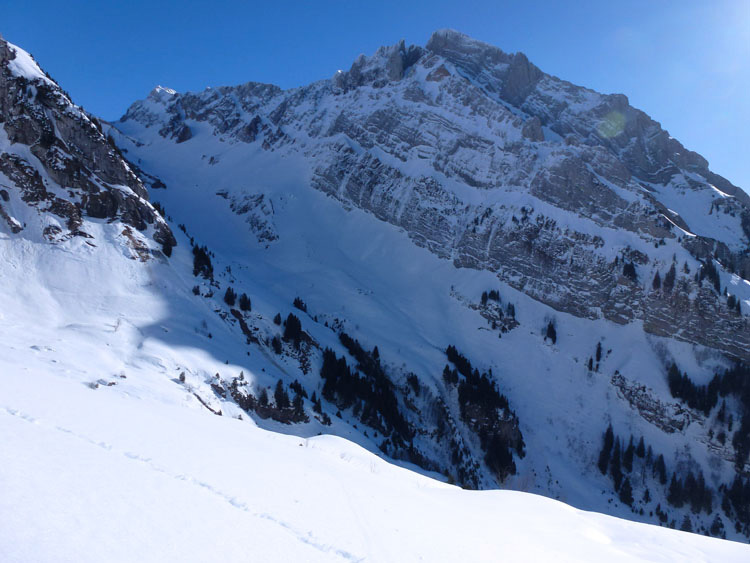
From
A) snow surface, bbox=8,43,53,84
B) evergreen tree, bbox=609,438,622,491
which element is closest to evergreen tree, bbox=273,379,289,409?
snow surface, bbox=8,43,53,84

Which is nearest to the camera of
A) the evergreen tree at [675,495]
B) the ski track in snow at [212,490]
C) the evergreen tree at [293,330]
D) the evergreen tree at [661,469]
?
the ski track in snow at [212,490]

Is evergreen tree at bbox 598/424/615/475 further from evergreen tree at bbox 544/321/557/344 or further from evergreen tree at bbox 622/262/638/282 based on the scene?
evergreen tree at bbox 622/262/638/282

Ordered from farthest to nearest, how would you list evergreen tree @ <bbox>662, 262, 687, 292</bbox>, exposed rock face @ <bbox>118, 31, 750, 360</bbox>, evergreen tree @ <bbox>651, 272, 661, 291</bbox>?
exposed rock face @ <bbox>118, 31, 750, 360</bbox> < evergreen tree @ <bbox>651, 272, 661, 291</bbox> < evergreen tree @ <bbox>662, 262, 687, 292</bbox>

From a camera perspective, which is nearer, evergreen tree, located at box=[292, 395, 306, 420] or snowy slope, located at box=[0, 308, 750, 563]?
snowy slope, located at box=[0, 308, 750, 563]

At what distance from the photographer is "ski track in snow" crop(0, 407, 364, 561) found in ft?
15.6

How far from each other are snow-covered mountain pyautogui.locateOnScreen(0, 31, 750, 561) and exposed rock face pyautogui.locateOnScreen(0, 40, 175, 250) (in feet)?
0.69

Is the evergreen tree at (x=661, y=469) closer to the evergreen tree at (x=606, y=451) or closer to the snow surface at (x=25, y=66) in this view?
the evergreen tree at (x=606, y=451)

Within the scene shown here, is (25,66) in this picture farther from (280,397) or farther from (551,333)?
(551,333)

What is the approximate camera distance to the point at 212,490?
5.38 metres

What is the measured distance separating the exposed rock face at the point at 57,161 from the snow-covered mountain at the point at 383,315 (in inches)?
8.3

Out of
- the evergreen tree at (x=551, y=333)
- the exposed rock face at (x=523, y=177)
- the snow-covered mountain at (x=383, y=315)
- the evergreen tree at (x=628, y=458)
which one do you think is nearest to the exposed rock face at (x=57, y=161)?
the snow-covered mountain at (x=383, y=315)

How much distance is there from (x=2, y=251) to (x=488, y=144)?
8685 cm

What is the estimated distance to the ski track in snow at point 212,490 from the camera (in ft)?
15.6

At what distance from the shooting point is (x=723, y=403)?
199 feet
